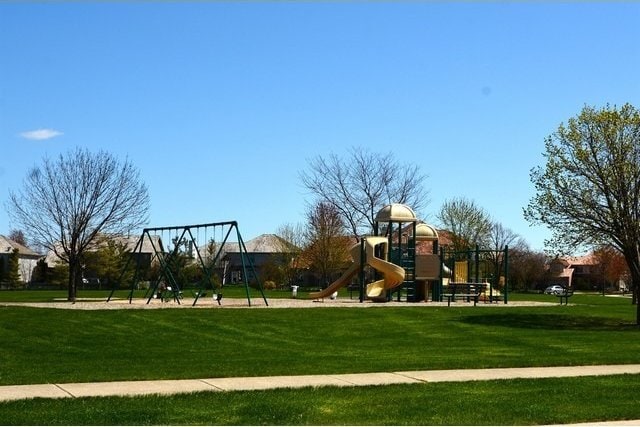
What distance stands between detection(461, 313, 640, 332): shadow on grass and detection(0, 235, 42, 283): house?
255ft

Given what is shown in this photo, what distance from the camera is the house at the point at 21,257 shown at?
97219 mm

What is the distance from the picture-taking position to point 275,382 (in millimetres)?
12922

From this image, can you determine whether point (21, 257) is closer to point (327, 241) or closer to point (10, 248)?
point (10, 248)

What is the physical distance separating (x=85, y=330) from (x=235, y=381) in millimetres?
9852

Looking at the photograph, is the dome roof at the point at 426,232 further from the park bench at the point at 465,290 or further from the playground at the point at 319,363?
the playground at the point at 319,363

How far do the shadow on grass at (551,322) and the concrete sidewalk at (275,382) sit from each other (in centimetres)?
1060

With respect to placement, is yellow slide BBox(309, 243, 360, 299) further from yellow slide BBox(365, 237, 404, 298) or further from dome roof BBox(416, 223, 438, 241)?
dome roof BBox(416, 223, 438, 241)

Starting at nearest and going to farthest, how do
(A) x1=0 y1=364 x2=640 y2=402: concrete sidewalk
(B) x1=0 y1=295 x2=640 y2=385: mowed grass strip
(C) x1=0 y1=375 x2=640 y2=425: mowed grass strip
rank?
(C) x1=0 y1=375 x2=640 y2=425: mowed grass strip, (A) x1=0 y1=364 x2=640 y2=402: concrete sidewalk, (B) x1=0 y1=295 x2=640 y2=385: mowed grass strip

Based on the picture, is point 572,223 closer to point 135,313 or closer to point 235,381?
point 135,313

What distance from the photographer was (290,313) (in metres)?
27.2

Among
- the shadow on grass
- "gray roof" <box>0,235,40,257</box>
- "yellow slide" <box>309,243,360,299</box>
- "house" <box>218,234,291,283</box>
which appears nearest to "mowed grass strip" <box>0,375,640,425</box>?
the shadow on grass

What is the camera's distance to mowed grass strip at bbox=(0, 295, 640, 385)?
1506 centimetres

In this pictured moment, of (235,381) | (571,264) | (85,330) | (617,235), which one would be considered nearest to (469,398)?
(235,381)

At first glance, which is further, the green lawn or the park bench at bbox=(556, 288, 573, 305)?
the park bench at bbox=(556, 288, 573, 305)
